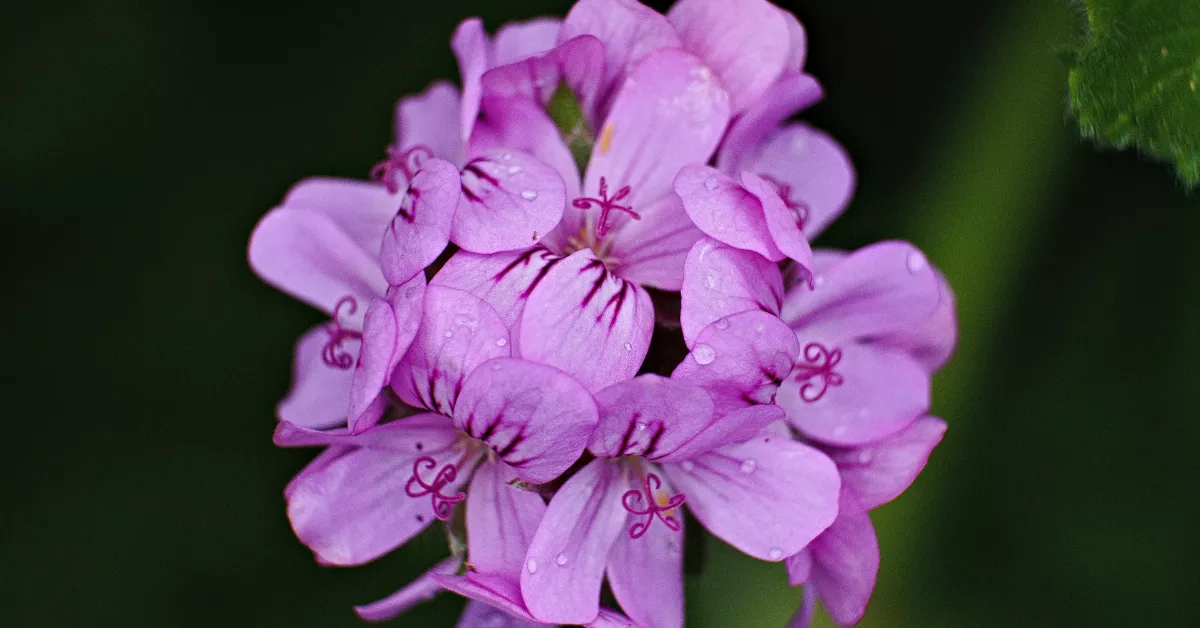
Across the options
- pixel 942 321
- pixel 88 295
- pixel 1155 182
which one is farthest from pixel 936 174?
pixel 88 295

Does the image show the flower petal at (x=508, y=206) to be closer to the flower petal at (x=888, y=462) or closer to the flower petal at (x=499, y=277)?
the flower petal at (x=499, y=277)

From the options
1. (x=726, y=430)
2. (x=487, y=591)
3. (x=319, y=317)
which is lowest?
(x=319, y=317)

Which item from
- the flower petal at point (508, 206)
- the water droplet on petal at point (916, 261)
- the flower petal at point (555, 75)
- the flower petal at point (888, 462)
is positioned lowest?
the flower petal at point (888, 462)

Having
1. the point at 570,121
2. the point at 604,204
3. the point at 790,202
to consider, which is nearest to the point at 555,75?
the point at 570,121

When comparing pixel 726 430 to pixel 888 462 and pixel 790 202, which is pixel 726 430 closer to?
pixel 888 462

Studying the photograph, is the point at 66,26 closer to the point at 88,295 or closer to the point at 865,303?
the point at 88,295

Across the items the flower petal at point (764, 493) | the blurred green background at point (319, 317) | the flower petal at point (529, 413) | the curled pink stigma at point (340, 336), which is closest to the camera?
the flower petal at point (529, 413)

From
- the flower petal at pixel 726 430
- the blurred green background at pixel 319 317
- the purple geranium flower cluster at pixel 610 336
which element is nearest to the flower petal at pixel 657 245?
the purple geranium flower cluster at pixel 610 336

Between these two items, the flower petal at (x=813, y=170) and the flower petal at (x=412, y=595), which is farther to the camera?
the flower petal at (x=813, y=170)
